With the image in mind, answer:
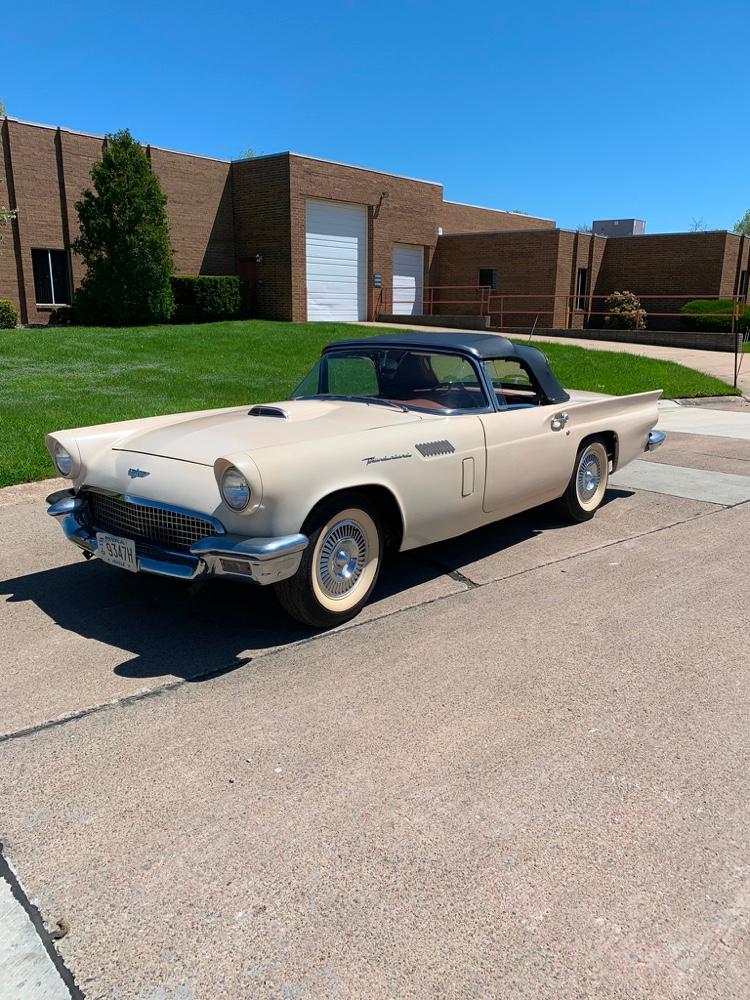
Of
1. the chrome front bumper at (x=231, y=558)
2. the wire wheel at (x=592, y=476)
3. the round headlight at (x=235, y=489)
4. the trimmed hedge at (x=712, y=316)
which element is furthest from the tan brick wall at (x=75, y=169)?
the round headlight at (x=235, y=489)

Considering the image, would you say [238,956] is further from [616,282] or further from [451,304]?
[616,282]

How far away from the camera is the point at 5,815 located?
8.90 ft

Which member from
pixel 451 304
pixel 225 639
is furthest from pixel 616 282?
pixel 225 639

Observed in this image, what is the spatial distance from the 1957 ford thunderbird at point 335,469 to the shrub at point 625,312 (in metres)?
22.8

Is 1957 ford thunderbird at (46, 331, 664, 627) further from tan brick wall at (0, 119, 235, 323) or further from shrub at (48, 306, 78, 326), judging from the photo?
tan brick wall at (0, 119, 235, 323)

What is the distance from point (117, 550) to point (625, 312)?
2601cm

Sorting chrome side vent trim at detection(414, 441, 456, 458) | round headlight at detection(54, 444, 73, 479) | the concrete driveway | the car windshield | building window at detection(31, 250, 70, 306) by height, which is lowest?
the concrete driveway

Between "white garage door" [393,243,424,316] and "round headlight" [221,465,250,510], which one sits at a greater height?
"white garage door" [393,243,424,316]

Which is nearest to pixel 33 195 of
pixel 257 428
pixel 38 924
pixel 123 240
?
pixel 123 240

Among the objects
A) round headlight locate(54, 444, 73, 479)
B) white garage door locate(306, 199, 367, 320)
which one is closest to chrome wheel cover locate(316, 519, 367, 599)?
round headlight locate(54, 444, 73, 479)

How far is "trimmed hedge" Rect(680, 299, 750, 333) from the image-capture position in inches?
998

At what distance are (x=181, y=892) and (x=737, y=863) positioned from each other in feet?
5.62

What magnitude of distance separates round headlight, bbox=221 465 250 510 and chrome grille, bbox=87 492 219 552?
193 millimetres

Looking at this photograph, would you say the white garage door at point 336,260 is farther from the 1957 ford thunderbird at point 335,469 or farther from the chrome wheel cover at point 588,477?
the 1957 ford thunderbird at point 335,469
